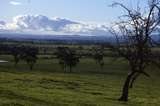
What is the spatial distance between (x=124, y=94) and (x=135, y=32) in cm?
601

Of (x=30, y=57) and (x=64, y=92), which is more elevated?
(x=64, y=92)

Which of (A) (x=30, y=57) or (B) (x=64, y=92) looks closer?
(B) (x=64, y=92)

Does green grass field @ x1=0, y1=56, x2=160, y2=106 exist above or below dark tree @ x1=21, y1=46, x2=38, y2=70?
above

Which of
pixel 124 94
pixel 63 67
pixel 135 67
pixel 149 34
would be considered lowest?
pixel 63 67

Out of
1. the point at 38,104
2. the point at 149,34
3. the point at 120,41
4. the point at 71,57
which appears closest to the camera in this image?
the point at 38,104

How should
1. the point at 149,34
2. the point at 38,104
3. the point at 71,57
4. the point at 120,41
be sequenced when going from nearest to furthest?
the point at 38,104 → the point at 149,34 → the point at 120,41 → the point at 71,57

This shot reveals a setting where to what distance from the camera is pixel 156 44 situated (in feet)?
129

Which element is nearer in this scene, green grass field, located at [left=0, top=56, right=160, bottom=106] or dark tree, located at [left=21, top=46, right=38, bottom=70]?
green grass field, located at [left=0, top=56, right=160, bottom=106]

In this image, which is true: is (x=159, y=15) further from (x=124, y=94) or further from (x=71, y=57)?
(x=71, y=57)

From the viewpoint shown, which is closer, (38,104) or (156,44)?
(38,104)

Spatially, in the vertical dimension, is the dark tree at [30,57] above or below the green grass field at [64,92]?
below

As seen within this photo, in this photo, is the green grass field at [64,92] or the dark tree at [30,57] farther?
the dark tree at [30,57]

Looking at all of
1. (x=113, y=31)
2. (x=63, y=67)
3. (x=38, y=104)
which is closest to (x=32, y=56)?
(x=63, y=67)

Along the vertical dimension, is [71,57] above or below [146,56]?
below
